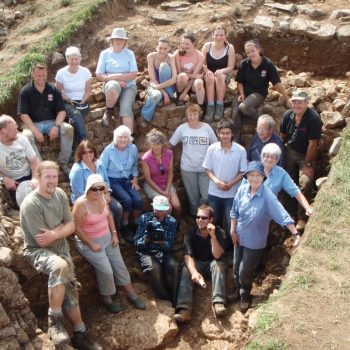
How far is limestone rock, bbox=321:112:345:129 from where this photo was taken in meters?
9.84

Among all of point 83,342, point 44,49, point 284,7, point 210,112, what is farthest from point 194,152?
point 284,7

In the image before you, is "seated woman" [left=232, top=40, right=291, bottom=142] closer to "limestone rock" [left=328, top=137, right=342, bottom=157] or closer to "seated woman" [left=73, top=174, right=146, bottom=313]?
"limestone rock" [left=328, top=137, right=342, bottom=157]

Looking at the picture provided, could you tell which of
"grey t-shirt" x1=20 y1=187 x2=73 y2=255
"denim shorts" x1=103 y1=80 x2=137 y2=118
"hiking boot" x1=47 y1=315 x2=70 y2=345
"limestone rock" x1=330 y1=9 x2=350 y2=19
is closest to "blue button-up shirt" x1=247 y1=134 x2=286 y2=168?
"denim shorts" x1=103 y1=80 x2=137 y2=118

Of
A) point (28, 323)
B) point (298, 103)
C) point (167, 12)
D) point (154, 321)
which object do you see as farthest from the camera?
point (167, 12)

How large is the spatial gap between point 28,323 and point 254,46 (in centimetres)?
599

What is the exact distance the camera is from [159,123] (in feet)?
34.5

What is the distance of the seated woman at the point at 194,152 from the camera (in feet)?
30.7

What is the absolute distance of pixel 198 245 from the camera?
8578 mm

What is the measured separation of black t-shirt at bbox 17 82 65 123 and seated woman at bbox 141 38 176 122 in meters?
1.83

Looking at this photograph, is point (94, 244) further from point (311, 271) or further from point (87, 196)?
point (311, 271)

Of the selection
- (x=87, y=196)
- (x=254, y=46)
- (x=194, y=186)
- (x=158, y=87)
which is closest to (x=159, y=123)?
(x=158, y=87)

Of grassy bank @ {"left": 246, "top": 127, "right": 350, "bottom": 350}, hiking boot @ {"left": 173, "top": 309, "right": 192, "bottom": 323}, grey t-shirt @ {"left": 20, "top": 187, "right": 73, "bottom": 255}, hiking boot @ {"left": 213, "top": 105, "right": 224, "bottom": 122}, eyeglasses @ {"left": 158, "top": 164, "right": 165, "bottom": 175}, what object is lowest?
hiking boot @ {"left": 173, "top": 309, "right": 192, "bottom": 323}

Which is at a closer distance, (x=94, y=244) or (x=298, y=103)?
(x=94, y=244)

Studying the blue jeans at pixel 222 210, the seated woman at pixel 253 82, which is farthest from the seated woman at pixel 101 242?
the seated woman at pixel 253 82
